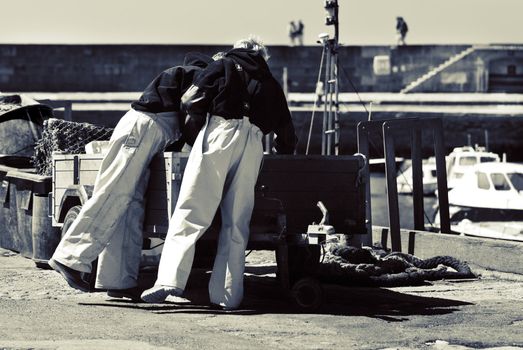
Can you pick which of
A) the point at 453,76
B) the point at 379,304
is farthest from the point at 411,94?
the point at 379,304

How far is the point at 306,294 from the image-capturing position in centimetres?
957

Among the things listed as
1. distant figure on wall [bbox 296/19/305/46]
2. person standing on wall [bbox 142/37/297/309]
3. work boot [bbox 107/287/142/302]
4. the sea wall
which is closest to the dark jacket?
person standing on wall [bbox 142/37/297/309]

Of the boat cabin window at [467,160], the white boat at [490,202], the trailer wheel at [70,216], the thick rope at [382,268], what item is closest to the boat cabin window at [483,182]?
the white boat at [490,202]

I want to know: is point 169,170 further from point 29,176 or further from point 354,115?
point 354,115

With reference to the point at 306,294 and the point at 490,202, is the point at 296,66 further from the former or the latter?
the point at 306,294

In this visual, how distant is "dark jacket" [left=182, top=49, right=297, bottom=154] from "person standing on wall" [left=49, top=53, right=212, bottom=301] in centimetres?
36

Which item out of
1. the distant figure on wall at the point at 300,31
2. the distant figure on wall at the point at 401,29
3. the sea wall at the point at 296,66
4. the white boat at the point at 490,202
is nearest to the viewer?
the white boat at the point at 490,202

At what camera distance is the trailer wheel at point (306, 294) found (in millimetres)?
9469

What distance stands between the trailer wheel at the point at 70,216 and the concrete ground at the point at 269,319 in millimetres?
495

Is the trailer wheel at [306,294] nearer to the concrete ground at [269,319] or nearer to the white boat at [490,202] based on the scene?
the concrete ground at [269,319]

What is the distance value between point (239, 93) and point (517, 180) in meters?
21.4

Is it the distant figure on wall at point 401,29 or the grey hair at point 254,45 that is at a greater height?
the distant figure on wall at point 401,29

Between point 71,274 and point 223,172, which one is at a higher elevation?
point 223,172

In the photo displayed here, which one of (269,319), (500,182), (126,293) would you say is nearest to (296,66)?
(500,182)
